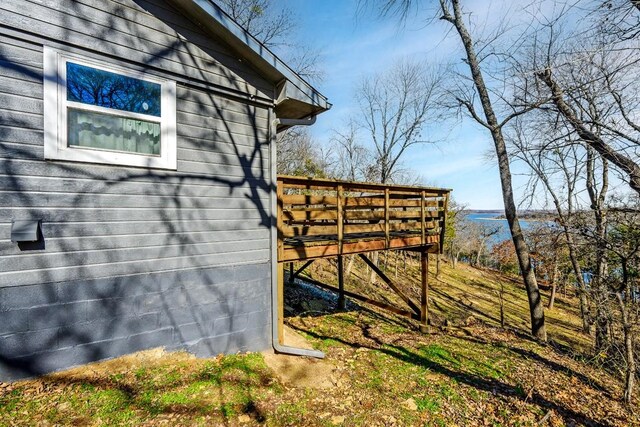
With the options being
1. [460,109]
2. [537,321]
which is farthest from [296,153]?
[537,321]

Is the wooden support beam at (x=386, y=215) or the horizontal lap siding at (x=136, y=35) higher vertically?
the horizontal lap siding at (x=136, y=35)

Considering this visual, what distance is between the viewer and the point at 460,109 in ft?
36.5

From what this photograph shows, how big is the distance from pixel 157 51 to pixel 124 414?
13.6ft

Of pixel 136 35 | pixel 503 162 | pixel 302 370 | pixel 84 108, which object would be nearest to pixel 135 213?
pixel 84 108

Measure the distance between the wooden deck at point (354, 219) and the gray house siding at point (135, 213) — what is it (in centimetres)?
42

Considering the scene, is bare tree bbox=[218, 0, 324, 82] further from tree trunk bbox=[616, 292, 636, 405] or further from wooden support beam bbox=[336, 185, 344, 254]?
tree trunk bbox=[616, 292, 636, 405]

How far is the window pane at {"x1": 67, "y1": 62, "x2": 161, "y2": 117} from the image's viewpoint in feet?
11.0

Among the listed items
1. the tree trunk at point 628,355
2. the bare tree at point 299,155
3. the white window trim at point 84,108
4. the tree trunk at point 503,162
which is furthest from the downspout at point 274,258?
the bare tree at point 299,155

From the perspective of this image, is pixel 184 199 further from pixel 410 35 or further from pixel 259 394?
pixel 410 35

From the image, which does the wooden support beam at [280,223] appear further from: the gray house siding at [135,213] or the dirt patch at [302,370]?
the dirt patch at [302,370]

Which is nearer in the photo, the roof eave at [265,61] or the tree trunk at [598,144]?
the roof eave at [265,61]

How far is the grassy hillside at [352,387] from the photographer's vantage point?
306 cm

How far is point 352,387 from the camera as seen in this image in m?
4.21

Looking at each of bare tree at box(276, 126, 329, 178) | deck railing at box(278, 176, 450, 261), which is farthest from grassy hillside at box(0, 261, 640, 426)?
bare tree at box(276, 126, 329, 178)
